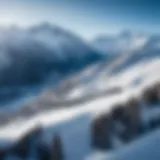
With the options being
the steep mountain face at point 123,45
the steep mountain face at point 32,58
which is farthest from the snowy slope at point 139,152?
the steep mountain face at point 32,58

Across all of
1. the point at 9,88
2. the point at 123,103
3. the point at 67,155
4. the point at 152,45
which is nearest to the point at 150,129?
the point at 123,103

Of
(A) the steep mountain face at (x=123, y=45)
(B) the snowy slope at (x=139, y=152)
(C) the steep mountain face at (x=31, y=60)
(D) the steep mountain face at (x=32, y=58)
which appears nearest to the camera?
(B) the snowy slope at (x=139, y=152)

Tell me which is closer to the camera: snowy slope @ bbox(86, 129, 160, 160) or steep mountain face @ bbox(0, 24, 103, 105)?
snowy slope @ bbox(86, 129, 160, 160)

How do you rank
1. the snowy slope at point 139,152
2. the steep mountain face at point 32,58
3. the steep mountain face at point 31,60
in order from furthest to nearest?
the steep mountain face at point 32,58 → the steep mountain face at point 31,60 → the snowy slope at point 139,152

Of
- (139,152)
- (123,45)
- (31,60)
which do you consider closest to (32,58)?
(31,60)

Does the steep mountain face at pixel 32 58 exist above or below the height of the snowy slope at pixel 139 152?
above

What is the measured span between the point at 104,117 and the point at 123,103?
1.04m

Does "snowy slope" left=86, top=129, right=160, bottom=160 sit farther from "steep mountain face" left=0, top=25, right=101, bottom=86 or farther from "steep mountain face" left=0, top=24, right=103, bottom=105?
"steep mountain face" left=0, top=25, right=101, bottom=86

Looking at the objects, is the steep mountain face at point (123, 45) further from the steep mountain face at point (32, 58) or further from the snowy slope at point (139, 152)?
the snowy slope at point (139, 152)

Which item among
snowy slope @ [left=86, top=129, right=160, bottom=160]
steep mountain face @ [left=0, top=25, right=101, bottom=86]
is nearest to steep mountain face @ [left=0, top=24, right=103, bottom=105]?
steep mountain face @ [left=0, top=25, right=101, bottom=86]

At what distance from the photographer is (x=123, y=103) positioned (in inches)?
404

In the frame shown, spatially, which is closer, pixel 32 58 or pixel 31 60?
pixel 31 60

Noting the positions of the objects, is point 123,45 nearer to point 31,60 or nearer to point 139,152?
point 31,60

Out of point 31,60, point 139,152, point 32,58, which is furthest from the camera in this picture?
point 32,58
